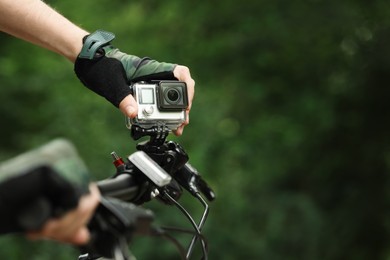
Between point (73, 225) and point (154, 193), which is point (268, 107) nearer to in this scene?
point (154, 193)

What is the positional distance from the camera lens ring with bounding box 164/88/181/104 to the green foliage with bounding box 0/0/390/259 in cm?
560

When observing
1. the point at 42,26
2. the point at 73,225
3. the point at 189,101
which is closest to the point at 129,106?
the point at 189,101

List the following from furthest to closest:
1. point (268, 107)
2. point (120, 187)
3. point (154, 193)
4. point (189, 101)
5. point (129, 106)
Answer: point (268, 107) < point (189, 101) < point (129, 106) < point (154, 193) < point (120, 187)

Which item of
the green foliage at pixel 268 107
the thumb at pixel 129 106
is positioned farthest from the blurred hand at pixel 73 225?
the green foliage at pixel 268 107

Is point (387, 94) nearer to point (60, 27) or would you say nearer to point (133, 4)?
point (133, 4)

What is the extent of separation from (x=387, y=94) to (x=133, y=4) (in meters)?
2.63

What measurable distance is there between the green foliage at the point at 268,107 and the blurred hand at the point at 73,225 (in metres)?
6.35

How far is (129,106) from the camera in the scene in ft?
6.61

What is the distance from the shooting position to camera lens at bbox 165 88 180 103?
205 cm

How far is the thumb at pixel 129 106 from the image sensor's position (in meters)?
2.01

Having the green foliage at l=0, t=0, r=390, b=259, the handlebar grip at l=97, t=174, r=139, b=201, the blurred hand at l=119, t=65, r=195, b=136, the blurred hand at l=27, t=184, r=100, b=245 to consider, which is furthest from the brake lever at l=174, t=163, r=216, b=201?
the green foliage at l=0, t=0, r=390, b=259

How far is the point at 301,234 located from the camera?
8.30 m

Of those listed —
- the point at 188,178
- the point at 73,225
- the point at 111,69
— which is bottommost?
the point at 188,178

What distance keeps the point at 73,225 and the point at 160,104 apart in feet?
2.53
